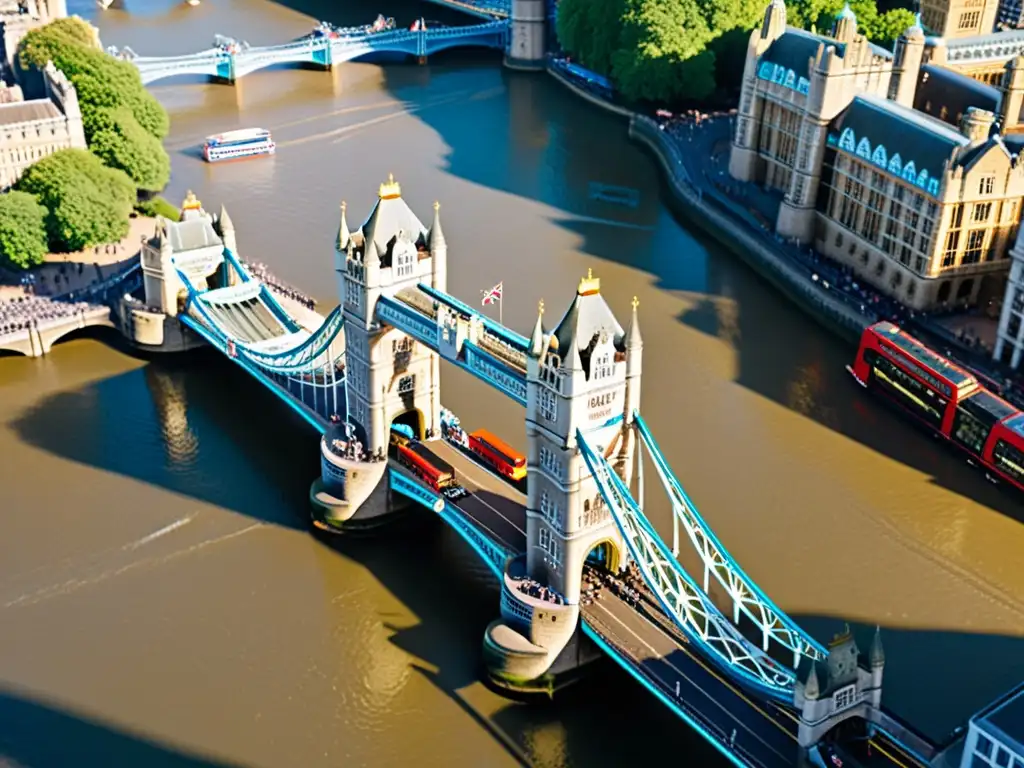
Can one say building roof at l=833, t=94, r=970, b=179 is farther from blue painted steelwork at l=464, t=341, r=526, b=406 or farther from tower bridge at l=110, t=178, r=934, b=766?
blue painted steelwork at l=464, t=341, r=526, b=406

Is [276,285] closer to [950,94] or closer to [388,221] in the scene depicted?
[388,221]

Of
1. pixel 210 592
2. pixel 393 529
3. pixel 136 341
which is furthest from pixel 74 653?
pixel 136 341

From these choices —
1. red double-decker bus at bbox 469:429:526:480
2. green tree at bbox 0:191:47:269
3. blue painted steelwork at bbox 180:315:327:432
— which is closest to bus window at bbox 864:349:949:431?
red double-decker bus at bbox 469:429:526:480

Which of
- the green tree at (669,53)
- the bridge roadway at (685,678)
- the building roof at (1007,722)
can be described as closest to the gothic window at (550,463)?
the bridge roadway at (685,678)

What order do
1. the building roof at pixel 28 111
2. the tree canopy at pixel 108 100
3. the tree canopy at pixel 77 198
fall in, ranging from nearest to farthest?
the tree canopy at pixel 77 198, the building roof at pixel 28 111, the tree canopy at pixel 108 100

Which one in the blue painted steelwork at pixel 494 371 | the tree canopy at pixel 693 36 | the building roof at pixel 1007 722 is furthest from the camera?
the tree canopy at pixel 693 36

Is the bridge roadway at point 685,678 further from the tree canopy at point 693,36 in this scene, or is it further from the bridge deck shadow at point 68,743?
the tree canopy at point 693,36

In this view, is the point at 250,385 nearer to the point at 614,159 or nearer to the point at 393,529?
the point at 393,529

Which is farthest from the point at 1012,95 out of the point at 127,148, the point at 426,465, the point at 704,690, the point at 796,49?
the point at 127,148
